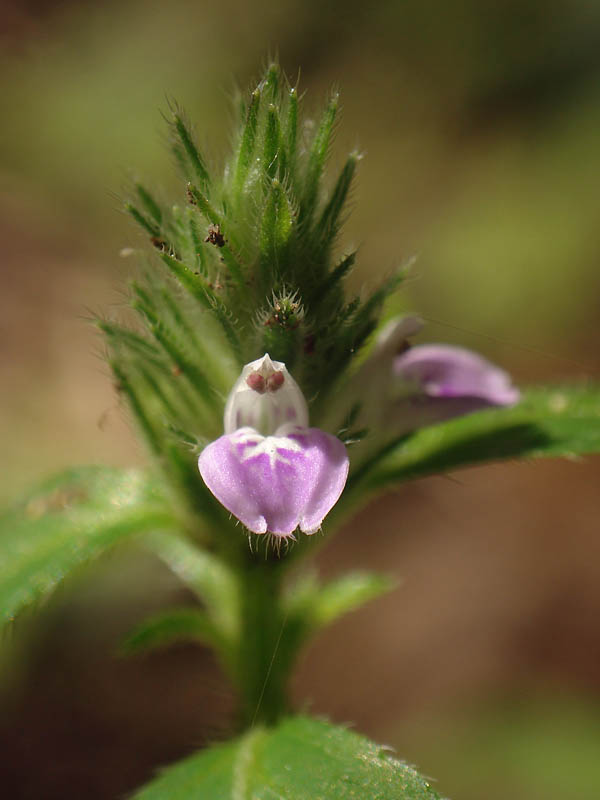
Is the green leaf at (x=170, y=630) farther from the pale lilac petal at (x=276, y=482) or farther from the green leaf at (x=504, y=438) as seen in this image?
the pale lilac petal at (x=276, y=482)

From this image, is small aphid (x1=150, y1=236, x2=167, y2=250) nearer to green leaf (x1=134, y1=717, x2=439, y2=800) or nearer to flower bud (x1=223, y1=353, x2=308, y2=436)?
flower bud (x1=223, y1=353, x2=308, y2=436)

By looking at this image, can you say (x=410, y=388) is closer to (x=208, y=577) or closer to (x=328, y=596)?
(x=328, y=596)

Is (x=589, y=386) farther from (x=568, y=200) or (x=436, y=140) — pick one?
(x=436, y=140)

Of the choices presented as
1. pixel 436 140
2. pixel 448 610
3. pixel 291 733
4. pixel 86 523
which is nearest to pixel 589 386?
pixel 291 733

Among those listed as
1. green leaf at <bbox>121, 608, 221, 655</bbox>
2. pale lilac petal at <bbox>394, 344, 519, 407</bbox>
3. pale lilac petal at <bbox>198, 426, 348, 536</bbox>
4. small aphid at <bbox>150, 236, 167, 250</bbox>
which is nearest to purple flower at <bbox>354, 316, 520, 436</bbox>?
pale lilac petal at <bbox>394, 344, 519, 407</bbox>

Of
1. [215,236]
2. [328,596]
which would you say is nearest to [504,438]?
[328,596]

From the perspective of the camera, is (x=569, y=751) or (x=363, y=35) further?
(x=363, y=35)

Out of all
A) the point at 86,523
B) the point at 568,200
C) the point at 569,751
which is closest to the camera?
the point at 86,523
